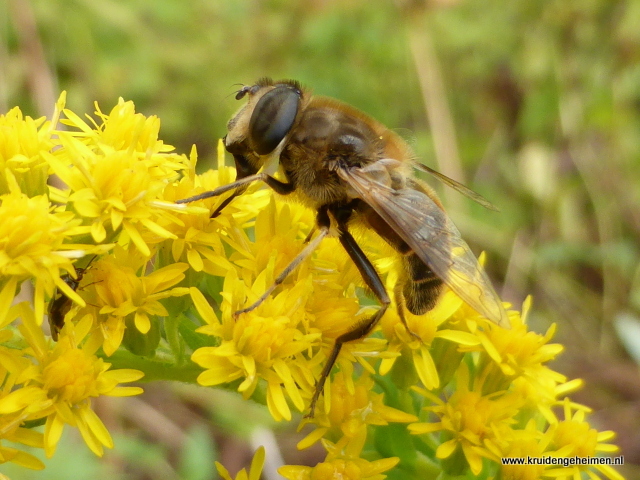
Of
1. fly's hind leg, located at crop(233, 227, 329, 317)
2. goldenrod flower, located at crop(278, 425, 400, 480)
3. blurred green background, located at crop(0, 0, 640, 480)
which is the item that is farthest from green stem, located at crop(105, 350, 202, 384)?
blurred green background, located at crop(0, 0, 640, 480)

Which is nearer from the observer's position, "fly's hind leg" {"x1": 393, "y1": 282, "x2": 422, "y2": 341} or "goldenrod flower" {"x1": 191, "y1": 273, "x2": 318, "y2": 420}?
"goldenrod flower" {"x1": 191, "y1": 273, "x2": 318, "y2": 420}

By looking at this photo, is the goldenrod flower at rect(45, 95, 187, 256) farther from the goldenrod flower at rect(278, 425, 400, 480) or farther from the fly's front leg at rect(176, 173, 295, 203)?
the goldenrod flower at rect(278, 425, 400, 480)

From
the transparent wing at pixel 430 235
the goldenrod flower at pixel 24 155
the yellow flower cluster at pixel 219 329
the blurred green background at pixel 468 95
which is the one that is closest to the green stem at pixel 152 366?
the yellow flower cluster at pixel 219 329

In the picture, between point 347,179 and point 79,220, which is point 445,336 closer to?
point 347,179

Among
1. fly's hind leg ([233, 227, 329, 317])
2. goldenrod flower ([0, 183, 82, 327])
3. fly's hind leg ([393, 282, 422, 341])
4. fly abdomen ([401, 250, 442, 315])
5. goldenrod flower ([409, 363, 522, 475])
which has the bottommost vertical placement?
goldenrod flower ([409, 363, 522, 475])

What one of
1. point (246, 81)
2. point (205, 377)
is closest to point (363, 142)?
point (205, 377)

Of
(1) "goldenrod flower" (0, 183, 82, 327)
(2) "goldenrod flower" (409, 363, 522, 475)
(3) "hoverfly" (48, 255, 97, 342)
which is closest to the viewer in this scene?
(1) "goldenrod flower" (0, 183, 82, 327)

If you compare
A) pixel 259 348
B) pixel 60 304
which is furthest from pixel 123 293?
pixel 259 348

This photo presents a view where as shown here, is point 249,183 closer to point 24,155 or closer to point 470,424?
→ point 24,155
